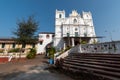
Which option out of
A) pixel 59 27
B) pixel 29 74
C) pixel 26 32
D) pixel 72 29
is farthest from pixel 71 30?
pixel 29 74

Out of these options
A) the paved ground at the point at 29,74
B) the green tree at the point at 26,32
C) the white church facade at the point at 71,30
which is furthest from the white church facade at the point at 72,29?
the paved ground at the point at 29,74

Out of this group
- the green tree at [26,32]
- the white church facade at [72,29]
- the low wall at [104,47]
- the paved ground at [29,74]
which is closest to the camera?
the paved ground at [29,74]

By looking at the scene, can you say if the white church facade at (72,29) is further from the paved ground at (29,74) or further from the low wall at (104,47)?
the paved ground at (29,74)

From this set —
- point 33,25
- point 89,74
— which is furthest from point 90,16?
point 89,74

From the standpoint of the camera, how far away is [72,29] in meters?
36.7

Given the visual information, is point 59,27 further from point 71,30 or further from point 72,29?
point 72,29

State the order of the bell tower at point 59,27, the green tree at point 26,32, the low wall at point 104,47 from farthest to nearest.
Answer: the bell tower at point 59,27
the green tree at point 26,32
the low wall at point 104,47

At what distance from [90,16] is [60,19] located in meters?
10.2

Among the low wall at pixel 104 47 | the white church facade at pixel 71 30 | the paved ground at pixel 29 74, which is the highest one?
the white church facade at pixel 71 30

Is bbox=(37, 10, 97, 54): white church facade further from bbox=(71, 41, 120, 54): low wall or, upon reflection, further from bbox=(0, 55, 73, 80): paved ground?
bbox=(0, 55, 73, 80): paved ground

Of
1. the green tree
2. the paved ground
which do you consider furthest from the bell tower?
the paved ground

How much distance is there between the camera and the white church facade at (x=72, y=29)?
35.2 meters

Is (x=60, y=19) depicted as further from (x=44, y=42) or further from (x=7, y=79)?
(x=7, y=79)

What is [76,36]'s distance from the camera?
3491 cm
